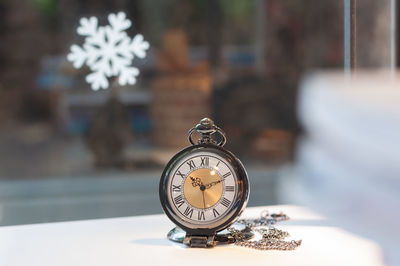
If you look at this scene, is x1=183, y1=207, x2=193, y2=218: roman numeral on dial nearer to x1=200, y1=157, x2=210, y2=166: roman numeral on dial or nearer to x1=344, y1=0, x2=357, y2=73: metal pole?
x1=200, y1=157, x2=210, y2=166: roman numeral on dial

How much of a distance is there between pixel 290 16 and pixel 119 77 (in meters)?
2.90

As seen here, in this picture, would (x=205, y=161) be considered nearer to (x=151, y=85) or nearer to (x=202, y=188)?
(x=202, y=188)

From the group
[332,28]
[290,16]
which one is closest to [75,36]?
[290,16]

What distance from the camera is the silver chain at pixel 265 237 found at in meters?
1.03

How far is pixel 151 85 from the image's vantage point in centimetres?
396

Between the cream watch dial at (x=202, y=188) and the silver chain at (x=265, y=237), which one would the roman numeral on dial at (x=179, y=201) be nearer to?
the cream watch dial at (x=202, y=188)

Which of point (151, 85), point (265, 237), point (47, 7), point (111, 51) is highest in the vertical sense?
point (47, 7)

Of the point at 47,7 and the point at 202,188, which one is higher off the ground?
the point at 47,7

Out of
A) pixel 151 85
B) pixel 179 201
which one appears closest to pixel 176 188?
pixel 179 201

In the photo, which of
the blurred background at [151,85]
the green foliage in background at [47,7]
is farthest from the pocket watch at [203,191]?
the green foliage in background at [47,7]

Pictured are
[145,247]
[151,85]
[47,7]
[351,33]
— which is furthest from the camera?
[151,85]

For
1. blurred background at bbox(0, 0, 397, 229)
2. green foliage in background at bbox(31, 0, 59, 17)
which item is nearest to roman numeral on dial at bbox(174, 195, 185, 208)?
blurred background at bbox(0, 0, 397, 229)

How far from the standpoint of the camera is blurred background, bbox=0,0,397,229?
3.85 meters

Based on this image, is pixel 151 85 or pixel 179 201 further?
pixel 151 85
